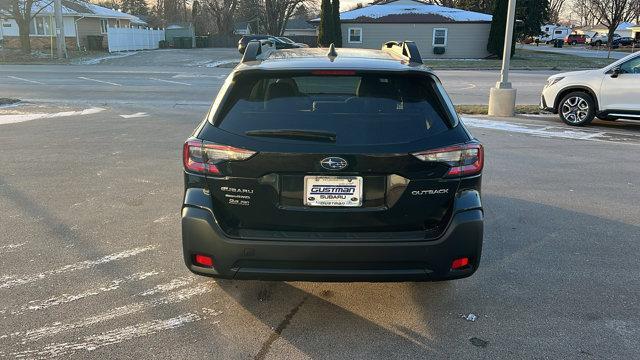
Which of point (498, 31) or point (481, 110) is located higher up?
point (498, 31)

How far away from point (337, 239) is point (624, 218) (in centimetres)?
410

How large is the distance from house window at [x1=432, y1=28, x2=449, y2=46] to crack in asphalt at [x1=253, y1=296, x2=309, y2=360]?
135ft

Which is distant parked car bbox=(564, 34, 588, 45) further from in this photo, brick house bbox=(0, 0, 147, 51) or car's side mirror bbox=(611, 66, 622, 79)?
car's side mirror bbox=(611, 66, 622, 79)

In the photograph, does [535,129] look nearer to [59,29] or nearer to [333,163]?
[333,163]

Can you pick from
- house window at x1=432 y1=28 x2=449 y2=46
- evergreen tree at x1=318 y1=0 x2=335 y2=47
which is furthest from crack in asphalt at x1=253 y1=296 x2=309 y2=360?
house window at x1=432 y1=28 x2=449 y2=46

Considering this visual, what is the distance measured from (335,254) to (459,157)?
0.97 m

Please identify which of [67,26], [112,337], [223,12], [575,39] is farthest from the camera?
[575,39]

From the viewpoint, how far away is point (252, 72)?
348 centimetres

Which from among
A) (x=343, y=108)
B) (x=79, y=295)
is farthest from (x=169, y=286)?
(x=343, y=108)

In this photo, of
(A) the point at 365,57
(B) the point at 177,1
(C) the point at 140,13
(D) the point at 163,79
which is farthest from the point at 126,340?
(C) the point at 140,13

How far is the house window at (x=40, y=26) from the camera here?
47.5 meters

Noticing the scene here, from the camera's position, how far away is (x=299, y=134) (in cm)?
321

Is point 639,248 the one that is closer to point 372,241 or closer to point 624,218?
point 624,218

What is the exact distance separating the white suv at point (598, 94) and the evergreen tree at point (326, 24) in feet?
94.0
